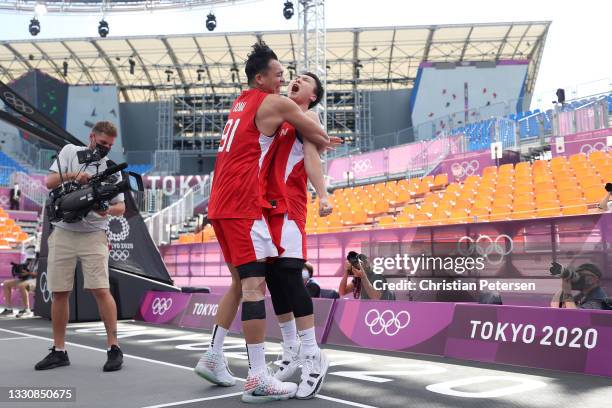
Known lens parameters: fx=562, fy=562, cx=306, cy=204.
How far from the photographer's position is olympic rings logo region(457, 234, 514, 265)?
7.01 m

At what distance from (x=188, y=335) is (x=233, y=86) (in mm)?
30359

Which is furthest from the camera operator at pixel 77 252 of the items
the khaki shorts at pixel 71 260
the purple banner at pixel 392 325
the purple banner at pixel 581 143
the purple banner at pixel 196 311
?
the purple banner at pixel 581 143

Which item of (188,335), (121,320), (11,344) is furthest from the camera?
(121,320)

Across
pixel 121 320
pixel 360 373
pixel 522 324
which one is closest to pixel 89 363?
pixel 360 373

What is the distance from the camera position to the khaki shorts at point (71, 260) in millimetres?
3938

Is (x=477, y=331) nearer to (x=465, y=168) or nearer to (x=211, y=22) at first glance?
(x=465, y=168)

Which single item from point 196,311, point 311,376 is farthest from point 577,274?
point 196,311

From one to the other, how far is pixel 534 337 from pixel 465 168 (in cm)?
1447

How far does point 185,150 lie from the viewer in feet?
109

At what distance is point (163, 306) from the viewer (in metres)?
7.55

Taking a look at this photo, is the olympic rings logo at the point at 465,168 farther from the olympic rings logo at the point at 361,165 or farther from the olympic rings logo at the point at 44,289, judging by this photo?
the olympic rings logo at the point at 44,289

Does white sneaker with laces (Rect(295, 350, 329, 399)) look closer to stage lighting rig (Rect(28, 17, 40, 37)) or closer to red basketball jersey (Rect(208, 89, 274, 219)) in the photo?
red basketball jersey (Rect(208, 89, 274, 219))

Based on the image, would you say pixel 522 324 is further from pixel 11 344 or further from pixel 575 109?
pixel 575 109

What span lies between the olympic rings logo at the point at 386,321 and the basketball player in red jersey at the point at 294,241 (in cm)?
198
